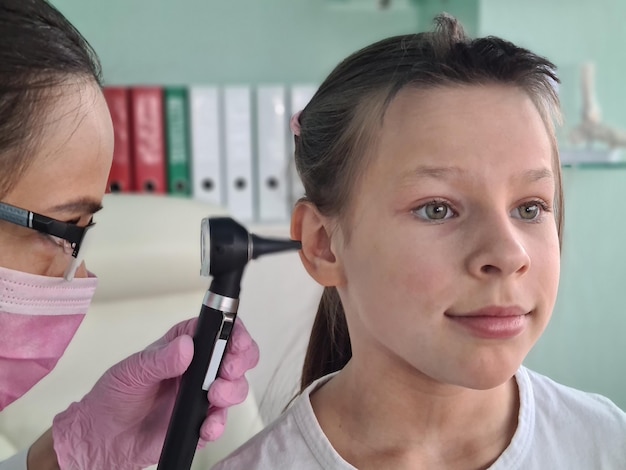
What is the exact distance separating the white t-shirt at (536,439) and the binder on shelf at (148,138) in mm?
1515

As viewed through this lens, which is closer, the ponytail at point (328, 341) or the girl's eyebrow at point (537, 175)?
the girl's eyebrow at point (537, 175)

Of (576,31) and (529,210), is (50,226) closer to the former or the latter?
(529,210)

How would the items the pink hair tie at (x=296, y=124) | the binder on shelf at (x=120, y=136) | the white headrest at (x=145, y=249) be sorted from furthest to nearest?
the binder on shelf at (x=120, y=136)
the white headrest at (x=145, y=249)
the pink hair tie at (x=296, y=124)

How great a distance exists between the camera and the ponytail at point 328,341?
122 centimetres

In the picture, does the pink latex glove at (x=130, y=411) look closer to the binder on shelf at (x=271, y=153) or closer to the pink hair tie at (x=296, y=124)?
the pink hair tie at (x=296, y=124)

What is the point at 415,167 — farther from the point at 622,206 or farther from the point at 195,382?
the point at 622,206

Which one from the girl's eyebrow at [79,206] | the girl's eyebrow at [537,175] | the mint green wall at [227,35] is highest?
the mint green wall at [227,35]

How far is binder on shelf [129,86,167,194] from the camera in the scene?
238cm

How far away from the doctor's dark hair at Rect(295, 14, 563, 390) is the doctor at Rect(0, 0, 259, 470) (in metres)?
0.26

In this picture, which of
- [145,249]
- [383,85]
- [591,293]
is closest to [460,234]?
[383,85]

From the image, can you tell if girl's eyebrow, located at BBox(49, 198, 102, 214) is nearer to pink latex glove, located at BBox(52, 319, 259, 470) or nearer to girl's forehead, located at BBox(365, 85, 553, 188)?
pink latex glove, located at BBox(52, 319, 259, 470)

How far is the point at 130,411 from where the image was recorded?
115 centimetres

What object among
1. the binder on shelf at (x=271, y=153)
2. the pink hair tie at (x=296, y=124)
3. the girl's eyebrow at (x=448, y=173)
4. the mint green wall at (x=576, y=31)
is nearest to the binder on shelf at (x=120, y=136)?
the binder on shelf at (x=271, y=153)

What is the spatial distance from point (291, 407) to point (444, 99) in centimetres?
49
